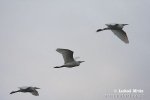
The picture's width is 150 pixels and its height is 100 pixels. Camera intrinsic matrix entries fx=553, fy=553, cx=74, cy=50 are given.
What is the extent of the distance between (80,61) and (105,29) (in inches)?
157

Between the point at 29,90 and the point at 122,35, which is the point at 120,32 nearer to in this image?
the point at 122,35

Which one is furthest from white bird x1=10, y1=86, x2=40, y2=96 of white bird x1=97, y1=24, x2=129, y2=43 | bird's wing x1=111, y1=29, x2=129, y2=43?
bird's wing x1=111, y1=29, x2=129, y2=43

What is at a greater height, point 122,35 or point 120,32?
point 120,32

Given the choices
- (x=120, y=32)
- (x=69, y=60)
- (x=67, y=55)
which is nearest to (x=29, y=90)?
(x=69, y=60)

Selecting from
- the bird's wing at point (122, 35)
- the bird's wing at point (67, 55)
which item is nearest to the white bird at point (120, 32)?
the bird's wing at point (122, 35)

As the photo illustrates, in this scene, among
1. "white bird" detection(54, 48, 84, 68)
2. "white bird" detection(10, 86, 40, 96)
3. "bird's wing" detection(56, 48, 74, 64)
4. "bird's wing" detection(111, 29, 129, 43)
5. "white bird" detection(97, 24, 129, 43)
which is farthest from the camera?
"white bird" detection(10, 86, 40, 96)

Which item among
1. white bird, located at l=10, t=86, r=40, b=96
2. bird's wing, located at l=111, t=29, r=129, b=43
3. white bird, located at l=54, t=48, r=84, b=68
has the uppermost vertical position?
bird's wing, located at l=111, t=29, r=129, b=43

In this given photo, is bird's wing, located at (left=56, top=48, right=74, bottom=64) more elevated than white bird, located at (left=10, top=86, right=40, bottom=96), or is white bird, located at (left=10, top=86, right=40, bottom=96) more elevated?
bird's wing, located at (left=56, top=48, right=74, bottom=64)

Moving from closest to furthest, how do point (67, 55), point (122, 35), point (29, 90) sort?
1. point (67, 55)
2. point (122, 35)
3. point (29, 90)

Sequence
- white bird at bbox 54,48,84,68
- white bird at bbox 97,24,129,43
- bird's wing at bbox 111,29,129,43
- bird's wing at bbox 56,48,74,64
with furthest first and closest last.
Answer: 1. bird's wing at bbox 111,29,129,43
2. white bird at bbox 97,24,129,43
3. white bird at bbox 54,48,84,68
4. bird's wing at bbox 56,48,74,64

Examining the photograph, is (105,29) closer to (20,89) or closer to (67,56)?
(67,56)

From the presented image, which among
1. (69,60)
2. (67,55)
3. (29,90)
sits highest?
(67,55)

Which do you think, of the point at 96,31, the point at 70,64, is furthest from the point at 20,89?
the point at 96,31

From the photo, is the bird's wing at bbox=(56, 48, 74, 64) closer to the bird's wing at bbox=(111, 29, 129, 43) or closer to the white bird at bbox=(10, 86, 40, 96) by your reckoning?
the bird's wing at bbox=(111, 29, 129, 43)
